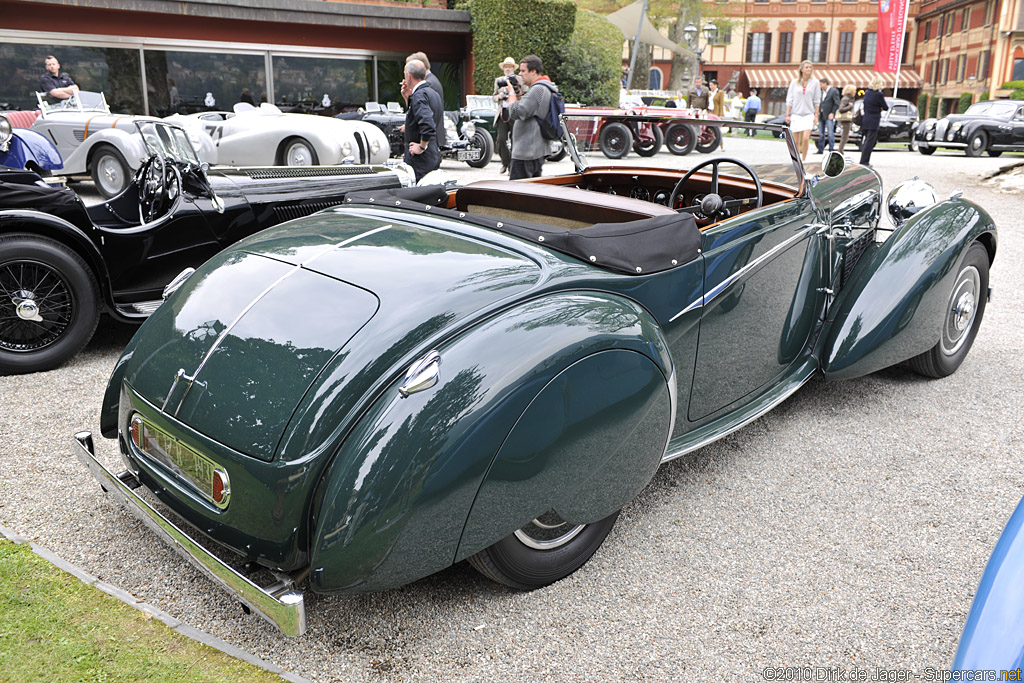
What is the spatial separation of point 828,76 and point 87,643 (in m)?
59.6

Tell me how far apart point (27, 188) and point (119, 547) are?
2.59 meters

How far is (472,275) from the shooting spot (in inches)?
92.9

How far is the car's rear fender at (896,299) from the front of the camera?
11.9ft

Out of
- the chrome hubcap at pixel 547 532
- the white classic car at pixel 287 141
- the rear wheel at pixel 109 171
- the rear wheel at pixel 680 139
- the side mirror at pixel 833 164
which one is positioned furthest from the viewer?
the white classic car at pixel 287 141

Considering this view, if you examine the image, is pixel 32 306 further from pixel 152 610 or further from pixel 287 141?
pixel 287 141

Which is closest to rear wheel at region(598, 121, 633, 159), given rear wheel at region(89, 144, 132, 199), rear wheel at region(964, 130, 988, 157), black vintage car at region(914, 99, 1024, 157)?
rear wheel at region(89, 144, 132, 199)

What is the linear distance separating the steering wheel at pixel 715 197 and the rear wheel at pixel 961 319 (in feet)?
4.40

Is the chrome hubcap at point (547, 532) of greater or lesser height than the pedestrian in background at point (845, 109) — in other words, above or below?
below

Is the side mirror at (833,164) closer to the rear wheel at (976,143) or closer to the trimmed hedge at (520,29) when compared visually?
the trimmed hedge at (520,29)

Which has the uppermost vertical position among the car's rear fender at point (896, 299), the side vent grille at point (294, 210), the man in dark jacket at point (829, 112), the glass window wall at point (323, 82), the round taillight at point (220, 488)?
the glass window wall at point (323, 82)

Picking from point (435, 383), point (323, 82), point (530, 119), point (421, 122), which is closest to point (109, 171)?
point (421, 122)

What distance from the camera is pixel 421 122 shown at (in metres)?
6.96

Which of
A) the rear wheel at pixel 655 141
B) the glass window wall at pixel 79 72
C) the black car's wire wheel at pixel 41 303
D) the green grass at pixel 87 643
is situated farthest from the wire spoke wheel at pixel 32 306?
the glass window wall at pixel 79 72

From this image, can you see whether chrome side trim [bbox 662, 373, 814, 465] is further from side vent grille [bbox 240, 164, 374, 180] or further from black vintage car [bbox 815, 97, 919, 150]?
black vintage car [bbox 815, 97, 919, 150]
